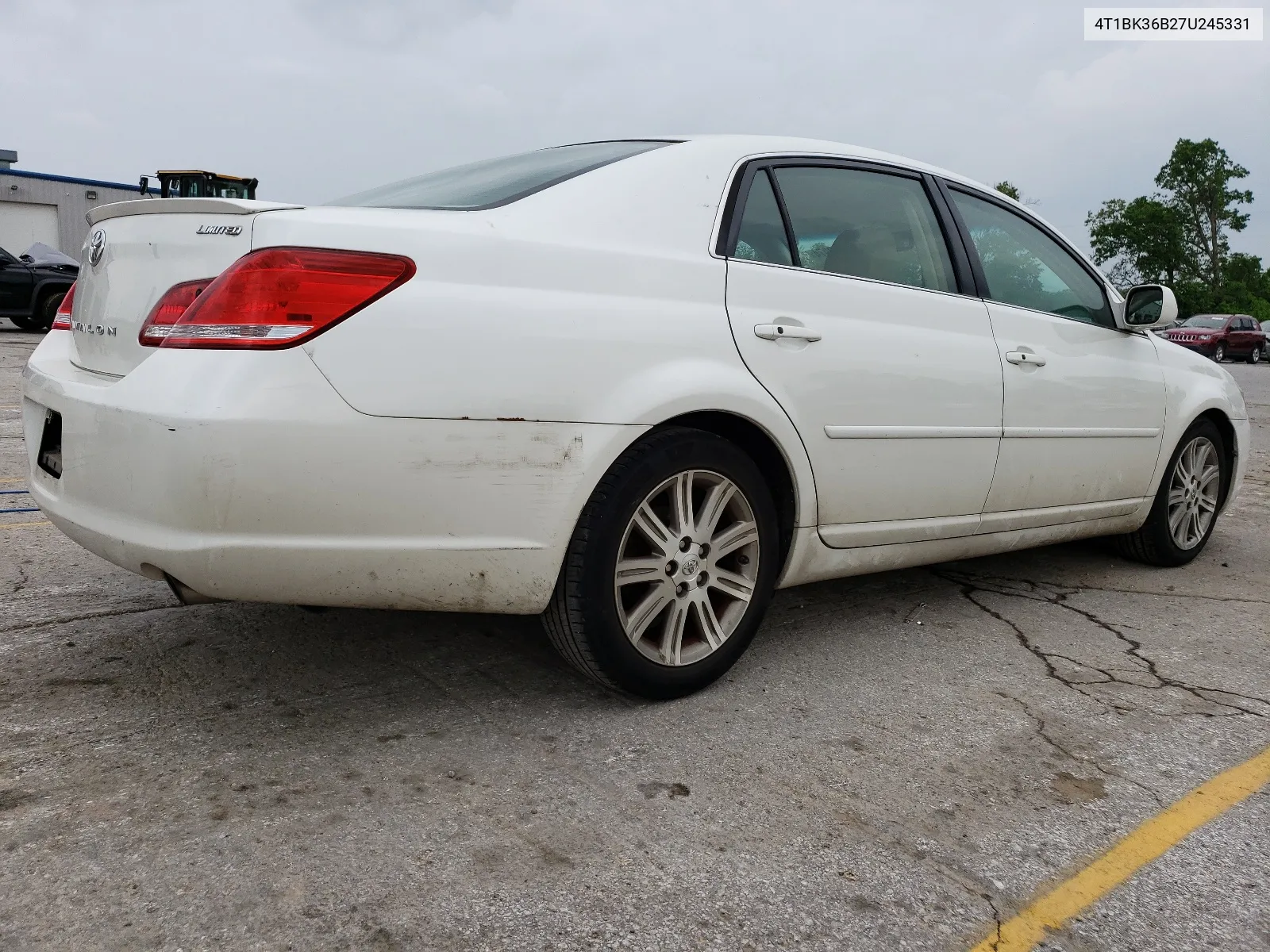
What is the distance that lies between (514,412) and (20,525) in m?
3.08

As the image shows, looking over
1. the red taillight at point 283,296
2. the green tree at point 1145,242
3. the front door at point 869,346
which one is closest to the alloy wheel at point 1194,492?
the front door at point 869,346

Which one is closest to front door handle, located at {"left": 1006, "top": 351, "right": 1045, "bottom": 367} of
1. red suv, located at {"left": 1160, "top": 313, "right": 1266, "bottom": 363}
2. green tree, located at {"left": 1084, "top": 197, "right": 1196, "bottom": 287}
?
red suv, located at {"left": 1160, "top": 313, "right": 1266, "bottom": 363}

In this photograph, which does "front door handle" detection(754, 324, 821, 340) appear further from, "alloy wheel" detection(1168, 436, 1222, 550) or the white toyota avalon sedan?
"alloy wheel" detection(1168, 436, 1222, 550)

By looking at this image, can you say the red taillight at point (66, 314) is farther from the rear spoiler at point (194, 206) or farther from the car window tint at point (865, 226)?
the car window tint at point (865, 226)

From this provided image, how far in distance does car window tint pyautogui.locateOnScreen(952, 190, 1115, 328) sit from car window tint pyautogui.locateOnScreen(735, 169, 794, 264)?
3.24 feet

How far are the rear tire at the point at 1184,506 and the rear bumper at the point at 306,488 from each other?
9.87 ft

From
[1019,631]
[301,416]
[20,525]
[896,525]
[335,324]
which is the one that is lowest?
[20,525]

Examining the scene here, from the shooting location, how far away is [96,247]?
2746 mm

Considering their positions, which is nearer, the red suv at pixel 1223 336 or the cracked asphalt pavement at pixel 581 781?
the cracked asphalt pavement at pixel 581 781

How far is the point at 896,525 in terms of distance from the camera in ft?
10.9

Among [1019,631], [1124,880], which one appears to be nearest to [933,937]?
[1124,880]

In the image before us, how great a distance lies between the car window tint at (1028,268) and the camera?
3.79m

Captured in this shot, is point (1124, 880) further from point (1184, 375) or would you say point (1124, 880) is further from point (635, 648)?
point (1184, 375)

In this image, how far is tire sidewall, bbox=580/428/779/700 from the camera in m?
2.57
